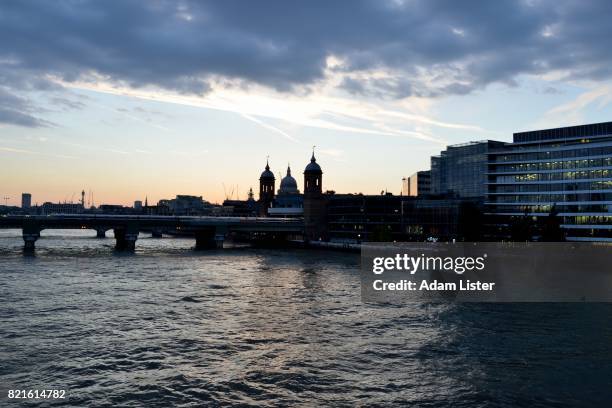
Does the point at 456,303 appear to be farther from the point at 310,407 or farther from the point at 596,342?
the point at 310,407

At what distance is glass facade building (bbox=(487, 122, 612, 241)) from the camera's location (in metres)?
142

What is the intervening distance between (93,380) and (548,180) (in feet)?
492

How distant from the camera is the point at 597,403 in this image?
32.2m

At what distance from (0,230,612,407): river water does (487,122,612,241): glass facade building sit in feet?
298

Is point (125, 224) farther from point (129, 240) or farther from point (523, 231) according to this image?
point (523, 231)

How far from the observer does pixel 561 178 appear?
153m

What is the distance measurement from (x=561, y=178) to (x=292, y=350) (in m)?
135

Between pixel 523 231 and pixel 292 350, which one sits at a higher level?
pixel 523 231

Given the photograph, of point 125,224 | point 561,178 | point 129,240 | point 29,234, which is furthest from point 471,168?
point 29,234

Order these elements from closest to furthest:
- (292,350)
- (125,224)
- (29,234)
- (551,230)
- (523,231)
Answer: (292,350), (551,230), (523,231), (29,234), (125,224)

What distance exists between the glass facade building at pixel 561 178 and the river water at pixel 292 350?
298 ft

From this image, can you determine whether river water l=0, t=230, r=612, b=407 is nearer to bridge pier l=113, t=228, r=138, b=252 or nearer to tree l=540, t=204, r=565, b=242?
tree l=540, t=204, r=565, b=242

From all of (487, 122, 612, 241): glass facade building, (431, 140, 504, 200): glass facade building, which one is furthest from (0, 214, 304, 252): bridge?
(487, 122, 612, 241): glass facade building

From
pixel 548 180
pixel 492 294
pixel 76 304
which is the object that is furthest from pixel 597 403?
pixel 548 180
